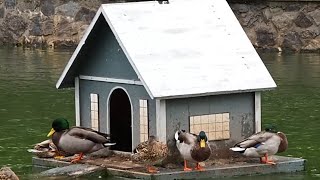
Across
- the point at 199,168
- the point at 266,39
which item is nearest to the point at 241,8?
the point at 266,39

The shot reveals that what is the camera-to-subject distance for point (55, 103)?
68.0ft

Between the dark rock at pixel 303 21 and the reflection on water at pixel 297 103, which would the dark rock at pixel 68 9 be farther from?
the dark rock at pixel 303 21

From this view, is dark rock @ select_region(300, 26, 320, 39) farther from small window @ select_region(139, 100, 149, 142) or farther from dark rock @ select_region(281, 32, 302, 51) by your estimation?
small window @ select_region(139, 100, 149, 142)

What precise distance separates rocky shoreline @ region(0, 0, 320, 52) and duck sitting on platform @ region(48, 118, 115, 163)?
42.9 ft

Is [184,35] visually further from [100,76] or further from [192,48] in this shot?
[100,76]

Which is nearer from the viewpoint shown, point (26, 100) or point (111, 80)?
point (111, 80)

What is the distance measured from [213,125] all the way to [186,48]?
92 cm

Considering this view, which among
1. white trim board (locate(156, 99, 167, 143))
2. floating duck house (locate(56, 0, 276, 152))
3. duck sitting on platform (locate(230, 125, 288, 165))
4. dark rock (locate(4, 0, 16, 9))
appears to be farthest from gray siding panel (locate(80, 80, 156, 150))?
dark rock (locate(4, 0, 16, 9))

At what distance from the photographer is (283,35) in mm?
27031

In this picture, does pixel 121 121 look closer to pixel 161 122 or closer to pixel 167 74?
pixel 161 122

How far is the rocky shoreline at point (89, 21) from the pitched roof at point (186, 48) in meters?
12.0

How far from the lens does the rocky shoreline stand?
1059 inches

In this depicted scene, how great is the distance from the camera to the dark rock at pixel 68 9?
28.5 metres

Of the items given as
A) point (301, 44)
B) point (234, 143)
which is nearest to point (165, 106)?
point (234, 143)
